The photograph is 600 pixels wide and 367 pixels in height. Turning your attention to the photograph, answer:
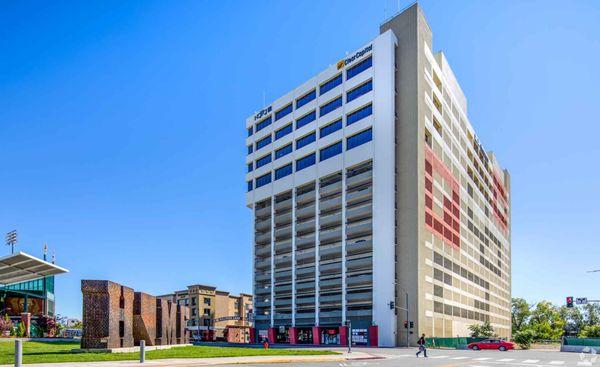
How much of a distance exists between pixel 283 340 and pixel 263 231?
2291cm

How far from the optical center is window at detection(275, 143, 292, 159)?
338 feet

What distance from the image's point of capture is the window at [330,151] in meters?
91.5

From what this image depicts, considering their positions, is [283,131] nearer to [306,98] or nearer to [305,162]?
[306,98]

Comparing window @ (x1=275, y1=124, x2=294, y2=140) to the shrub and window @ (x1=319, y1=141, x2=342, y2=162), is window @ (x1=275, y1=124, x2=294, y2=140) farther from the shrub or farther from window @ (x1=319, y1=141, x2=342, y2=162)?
the shrub

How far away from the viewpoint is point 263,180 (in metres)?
110

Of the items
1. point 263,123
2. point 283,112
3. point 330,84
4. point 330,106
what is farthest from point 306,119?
point 263,123

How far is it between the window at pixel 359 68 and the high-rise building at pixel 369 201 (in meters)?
0.23

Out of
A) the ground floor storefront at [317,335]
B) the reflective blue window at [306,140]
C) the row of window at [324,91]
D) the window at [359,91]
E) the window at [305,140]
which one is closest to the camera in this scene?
the ground floor storefront at [317,335]

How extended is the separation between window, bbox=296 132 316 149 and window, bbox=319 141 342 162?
12.8ft

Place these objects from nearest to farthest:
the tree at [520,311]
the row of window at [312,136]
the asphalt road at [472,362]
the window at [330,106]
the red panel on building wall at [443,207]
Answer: the asphalt road at [472,362] < the red panel on building wall at [443,207] < the row of window at [312,136] < the window at [330,106] < the tree at [520,311]

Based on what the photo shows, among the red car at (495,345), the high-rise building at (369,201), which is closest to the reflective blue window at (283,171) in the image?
the high-rise building at (369,201)

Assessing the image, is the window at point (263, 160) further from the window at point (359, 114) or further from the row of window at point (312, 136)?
the window at point (359, 114)

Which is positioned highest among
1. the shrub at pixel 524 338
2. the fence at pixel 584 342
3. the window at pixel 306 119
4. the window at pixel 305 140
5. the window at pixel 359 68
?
the window at pixel 359 68

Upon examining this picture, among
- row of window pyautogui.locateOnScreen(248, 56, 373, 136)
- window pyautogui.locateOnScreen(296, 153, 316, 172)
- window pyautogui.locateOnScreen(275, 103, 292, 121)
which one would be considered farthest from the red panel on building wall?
window pyautogui.locateOnScreen(275, 103, 292, 121)
